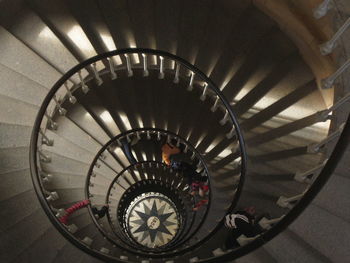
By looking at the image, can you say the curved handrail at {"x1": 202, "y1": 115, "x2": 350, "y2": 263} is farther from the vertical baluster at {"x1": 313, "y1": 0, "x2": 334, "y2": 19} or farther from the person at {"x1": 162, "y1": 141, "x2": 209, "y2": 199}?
the person at {"x1": 162, "y1": 141, "x2": 209, "y2": 199}

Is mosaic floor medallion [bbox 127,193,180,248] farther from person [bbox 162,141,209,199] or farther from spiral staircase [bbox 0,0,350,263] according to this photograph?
spiral staircase [bbox 0,0,350,263]

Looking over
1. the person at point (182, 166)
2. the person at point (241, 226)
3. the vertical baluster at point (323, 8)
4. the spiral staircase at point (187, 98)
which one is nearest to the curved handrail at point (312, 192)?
the spiral staircase at point (187, 98)

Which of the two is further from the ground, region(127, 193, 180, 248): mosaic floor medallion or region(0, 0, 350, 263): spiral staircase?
region(0, 0, 350, 263): spiral staircase

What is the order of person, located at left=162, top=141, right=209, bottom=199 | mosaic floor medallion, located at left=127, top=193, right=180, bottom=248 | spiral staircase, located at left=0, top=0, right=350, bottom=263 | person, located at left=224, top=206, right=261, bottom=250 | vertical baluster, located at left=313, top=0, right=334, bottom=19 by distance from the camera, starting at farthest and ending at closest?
mosaic floor medallion, located at left=127, top=193, right=180, bottom=248
person, located at left=162, top=141, right=209, bottom=199
person, located at left=224, top=206, right=261, bottom=250
spiral staircase, located at left=0, top=0, right=350, bottom=263
vertical baluster, located at left=313, top=0, right=334, bottom=19

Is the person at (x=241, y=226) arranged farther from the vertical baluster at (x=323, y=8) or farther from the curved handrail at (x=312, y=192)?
the vertical baluster at (x=323, y=8)

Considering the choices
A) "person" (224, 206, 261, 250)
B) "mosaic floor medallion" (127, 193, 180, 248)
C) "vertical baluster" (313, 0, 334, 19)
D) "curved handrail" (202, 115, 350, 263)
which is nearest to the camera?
"curved handrail" (202, 115, 350, 263)

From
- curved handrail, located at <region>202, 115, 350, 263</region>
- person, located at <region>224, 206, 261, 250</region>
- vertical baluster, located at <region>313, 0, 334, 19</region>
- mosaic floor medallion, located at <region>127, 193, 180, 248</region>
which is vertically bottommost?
mosaic floor medallion, located at <region>127, 193, 180, 248</region>

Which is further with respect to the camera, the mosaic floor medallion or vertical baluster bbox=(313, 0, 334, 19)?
the mosaic floor medallion

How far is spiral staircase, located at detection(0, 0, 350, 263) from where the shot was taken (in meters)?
2.67

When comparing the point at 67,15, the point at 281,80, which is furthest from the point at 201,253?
the point at 67,15

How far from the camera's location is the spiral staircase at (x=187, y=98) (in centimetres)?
267

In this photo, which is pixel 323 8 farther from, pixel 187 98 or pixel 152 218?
pixel 152 218

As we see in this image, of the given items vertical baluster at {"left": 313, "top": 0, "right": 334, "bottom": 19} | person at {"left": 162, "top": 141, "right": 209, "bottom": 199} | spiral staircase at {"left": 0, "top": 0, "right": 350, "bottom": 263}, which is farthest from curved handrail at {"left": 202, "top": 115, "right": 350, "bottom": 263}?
person at {"left": 162, "top": 141, "right": 209, "bottom": 199}

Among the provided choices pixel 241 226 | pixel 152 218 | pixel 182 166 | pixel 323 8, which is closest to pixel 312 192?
pixel 323 8
